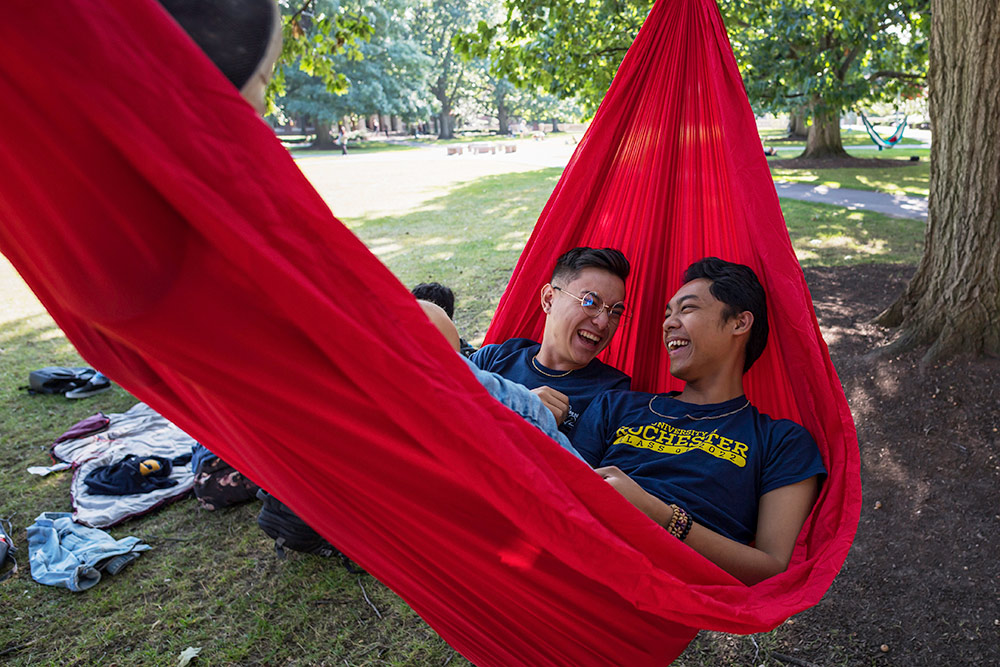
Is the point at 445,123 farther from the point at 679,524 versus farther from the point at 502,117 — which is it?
the point at 679,524

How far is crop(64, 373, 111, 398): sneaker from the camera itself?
388cm

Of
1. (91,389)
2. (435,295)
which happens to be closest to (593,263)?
(435,295)

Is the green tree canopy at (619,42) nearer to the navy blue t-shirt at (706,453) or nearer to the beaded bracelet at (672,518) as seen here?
the navy blue t-shirt at (706,453)

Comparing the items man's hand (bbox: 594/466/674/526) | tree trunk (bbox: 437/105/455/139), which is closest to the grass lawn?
man's hand (bbox: 594/466/674/526)

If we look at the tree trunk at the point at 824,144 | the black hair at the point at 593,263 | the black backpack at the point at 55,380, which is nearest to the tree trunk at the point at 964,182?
the black hair at the point at 593,263

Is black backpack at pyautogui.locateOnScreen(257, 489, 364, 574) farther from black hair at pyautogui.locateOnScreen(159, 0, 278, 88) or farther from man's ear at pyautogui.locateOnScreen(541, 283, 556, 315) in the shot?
black hair at pyautogui.locateOnScreen(159, 0, 278, 88)

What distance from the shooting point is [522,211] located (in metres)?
9.53

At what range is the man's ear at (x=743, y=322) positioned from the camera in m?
1.75

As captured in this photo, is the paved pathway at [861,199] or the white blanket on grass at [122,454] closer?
the white blanket on grass at [122,454]

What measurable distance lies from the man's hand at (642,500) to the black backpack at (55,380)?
3.74 metres

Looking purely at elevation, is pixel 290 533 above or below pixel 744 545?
below

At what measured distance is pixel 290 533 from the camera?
2.39 m

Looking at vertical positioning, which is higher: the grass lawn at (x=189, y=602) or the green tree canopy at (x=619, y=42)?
the green tree canopy at (x=619, y=42)

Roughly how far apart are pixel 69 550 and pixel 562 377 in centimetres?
194
